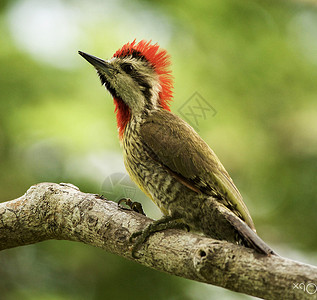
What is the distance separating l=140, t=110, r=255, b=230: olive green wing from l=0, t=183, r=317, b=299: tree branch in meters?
0.40

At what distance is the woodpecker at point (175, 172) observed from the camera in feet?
9.89

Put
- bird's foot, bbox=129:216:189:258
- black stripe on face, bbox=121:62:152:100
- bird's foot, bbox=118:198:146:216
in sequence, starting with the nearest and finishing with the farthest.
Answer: bird's foot, bbox=129:216:189:258, bird's foot, bbox=118:198:146:216, black stripe on face, bbox=121:62:152:100

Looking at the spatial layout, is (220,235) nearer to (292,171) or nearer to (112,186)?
(112,186)

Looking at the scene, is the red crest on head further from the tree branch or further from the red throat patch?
the tree branch

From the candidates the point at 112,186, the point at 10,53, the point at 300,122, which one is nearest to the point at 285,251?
the point at 300,122

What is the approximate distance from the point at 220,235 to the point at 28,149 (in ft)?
7.22

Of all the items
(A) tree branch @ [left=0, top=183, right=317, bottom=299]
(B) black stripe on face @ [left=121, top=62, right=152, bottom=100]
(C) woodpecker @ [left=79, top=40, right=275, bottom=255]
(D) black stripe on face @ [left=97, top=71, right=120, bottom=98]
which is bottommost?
(A) tree branch @ [left=0, top=183, right=317, bottom=299]

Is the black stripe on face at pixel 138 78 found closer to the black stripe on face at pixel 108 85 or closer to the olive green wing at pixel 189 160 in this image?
the black stripe on face at pixel 108 85

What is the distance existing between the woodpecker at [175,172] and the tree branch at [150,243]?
152 mm

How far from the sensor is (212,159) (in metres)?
3.23

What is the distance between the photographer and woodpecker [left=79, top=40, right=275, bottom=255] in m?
3.01

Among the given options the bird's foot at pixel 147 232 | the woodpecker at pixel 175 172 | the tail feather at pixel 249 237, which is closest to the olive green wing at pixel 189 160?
the woodpecker at pixel 175 172

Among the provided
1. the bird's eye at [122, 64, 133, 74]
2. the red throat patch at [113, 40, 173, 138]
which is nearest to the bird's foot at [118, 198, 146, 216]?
the red throat patch at [113, 40, 173, 138]

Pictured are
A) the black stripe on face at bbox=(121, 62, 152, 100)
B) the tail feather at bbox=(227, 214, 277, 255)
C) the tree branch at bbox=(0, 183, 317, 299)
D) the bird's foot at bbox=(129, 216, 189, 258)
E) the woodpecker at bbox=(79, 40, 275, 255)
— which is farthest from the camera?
the black stripe on face at bbox=(121, 62, 152, 100)
